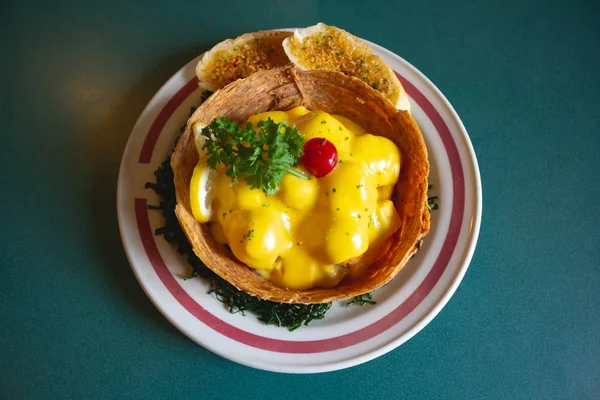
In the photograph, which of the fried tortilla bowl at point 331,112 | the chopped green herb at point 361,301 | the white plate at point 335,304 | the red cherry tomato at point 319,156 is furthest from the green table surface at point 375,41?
the red cherry tomato at point 319,156

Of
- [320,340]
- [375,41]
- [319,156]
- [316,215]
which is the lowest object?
[320,340]

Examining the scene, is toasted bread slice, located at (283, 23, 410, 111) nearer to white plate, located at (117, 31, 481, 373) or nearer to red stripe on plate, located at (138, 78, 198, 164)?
white plate, located at (117, 31, 481, 373)

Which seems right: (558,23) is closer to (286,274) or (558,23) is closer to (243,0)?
(243,0)

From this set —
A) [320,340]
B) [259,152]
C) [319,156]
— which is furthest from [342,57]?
[320,340]

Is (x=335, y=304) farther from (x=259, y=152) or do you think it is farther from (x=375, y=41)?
(x=375, y=41)

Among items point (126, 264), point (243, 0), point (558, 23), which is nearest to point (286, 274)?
point (126, 264)

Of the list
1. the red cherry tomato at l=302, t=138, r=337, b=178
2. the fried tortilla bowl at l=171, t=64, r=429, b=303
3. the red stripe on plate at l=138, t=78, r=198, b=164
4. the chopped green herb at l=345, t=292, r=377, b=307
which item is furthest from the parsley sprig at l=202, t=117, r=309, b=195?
the chopped green herb at l=345, t=292, r=377, b=307

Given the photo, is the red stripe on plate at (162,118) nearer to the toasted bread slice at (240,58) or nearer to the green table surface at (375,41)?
the toasted bread slice at (240,58)
